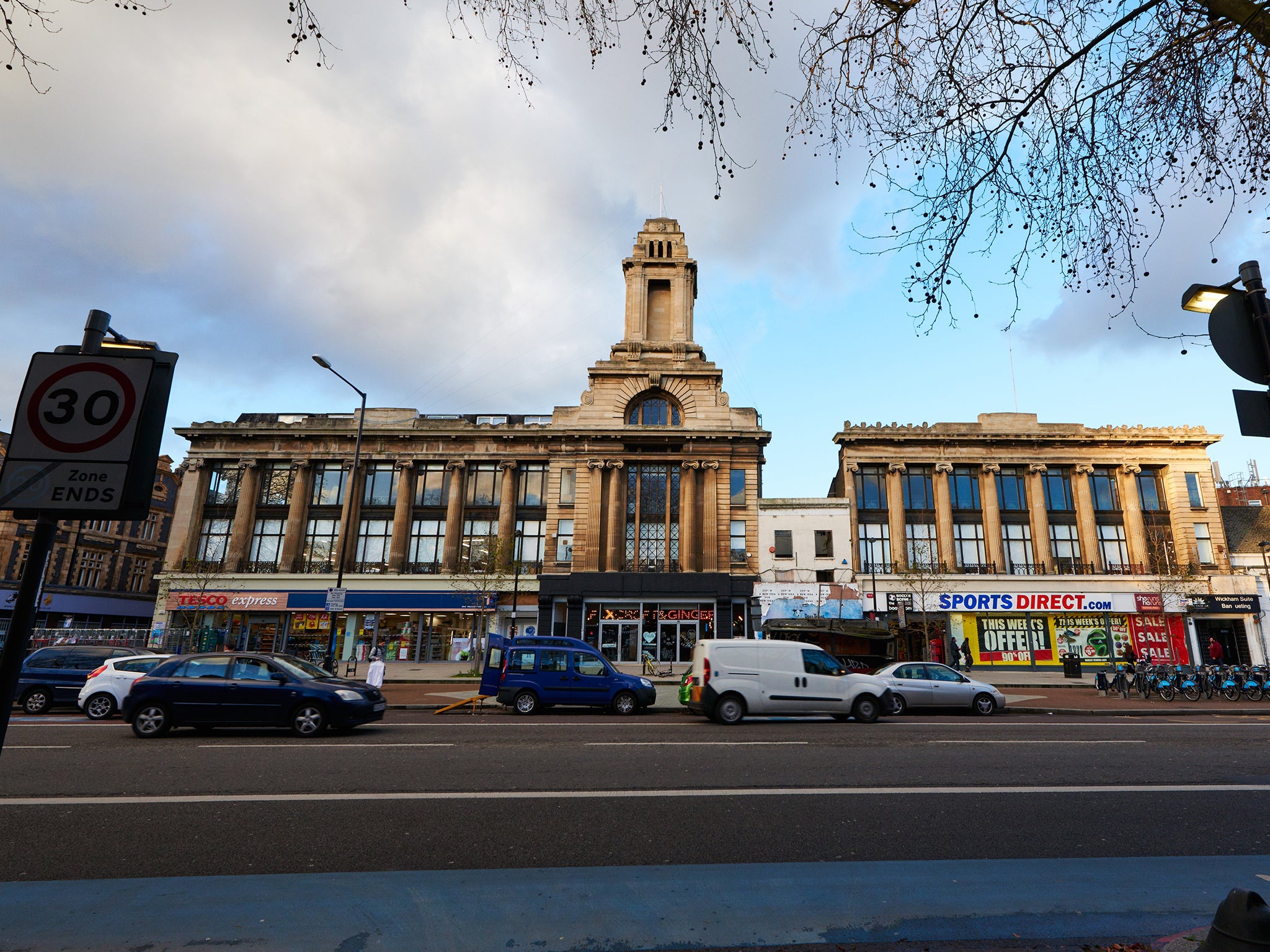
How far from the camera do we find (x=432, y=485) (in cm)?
4234

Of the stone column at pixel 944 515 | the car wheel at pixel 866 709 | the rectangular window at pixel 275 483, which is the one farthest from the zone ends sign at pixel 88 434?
the rectangular window at pixel 275 483

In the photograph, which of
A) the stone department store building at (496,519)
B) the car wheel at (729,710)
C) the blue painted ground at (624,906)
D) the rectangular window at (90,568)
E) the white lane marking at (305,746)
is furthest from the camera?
the rectangular window at (90,568)

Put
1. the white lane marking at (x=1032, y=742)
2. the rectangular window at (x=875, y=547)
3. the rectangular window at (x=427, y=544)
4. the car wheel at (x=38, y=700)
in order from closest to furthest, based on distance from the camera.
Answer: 1. the white lane marking at (x=1032, y=742)
2. the car wheel at (x=38, y=700)
3. the rectangular window at (x=875, y=547)
4. the rectangular window at (x=427, y=544)

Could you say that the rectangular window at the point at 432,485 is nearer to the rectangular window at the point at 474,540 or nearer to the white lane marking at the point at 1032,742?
the rectangular window at the point at 474,540

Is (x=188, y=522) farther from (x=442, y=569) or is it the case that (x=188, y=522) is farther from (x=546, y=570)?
(x=546, y=570)

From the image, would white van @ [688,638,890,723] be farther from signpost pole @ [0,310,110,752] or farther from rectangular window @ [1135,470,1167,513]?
rectangular window @ [1135,470,1167,513]

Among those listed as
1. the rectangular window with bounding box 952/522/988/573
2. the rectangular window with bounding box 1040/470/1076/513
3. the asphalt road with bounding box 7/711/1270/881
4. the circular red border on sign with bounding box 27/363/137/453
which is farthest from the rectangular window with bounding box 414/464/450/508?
the circular red border on sign with bounding box 27/363/137/453

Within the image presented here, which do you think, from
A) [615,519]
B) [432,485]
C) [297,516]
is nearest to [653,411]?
[615,519]

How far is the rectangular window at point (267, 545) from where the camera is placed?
40844 millimetres

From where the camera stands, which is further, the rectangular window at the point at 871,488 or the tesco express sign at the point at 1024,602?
the rectangular window at the point at 871,488

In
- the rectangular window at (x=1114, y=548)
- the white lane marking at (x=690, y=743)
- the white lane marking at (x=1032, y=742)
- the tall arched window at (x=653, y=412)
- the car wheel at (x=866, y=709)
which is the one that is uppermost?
the tall arched window at (x=653, y=412)

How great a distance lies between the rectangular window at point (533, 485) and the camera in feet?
137

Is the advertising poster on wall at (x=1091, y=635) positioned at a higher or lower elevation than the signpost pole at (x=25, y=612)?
higher

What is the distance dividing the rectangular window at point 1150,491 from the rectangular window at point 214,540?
5475 centimetres
